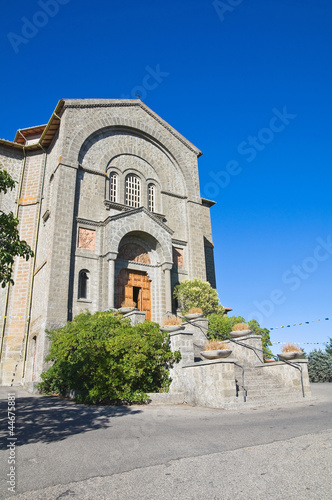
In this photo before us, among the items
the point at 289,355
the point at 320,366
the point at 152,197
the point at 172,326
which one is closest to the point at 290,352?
the point at 289,355

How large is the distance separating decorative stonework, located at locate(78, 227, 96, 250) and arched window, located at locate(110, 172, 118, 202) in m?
2.54

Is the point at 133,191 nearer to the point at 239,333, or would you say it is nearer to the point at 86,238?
the point at 86,238

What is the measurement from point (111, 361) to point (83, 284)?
277 inches

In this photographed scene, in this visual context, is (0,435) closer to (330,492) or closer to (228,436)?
(228,436)

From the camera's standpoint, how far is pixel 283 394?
1108 centimetres

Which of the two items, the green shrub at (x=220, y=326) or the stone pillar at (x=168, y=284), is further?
the stone pillar at (x=168, y=284)

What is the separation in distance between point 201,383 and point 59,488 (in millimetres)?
6797

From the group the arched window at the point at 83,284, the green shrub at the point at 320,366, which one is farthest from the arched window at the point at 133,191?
the green shrub at the point at 320,366

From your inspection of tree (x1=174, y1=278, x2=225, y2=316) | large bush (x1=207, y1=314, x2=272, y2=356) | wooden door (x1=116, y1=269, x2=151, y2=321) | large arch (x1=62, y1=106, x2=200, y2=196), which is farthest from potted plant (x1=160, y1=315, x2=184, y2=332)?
large arch (x1=62, y1=106, x2=200, y2=196)

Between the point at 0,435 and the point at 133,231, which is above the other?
the point at 133,231

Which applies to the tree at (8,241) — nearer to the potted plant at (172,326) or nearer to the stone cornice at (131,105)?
the potted plant at (172,326)

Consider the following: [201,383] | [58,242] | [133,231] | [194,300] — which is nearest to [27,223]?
[58,242]

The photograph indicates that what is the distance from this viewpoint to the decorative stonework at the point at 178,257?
1983 cm

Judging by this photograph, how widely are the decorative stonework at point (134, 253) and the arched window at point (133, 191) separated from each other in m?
2.54
